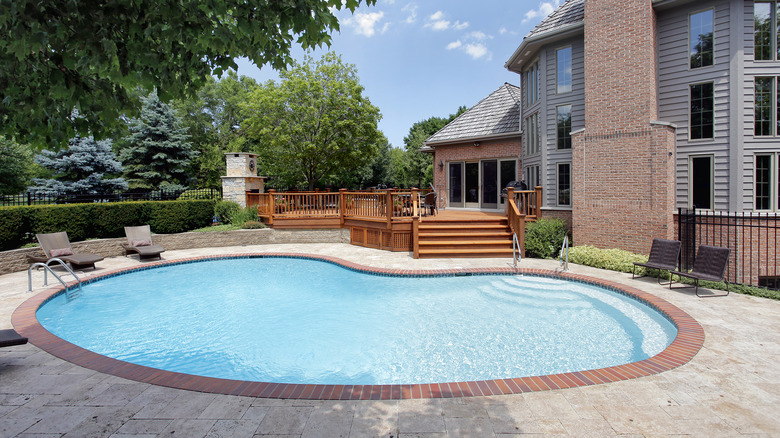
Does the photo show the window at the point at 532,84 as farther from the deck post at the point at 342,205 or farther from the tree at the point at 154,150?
the tree at the point at 154,150

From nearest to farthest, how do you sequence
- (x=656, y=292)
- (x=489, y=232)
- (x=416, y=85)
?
(x=656, y=292) → (x=489, y=232) → (x=416, y=85)

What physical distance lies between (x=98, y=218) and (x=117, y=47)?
12.5 meters

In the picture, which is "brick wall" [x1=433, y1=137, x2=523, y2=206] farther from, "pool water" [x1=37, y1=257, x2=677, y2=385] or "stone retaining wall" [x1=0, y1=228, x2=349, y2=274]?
"pool water" [x1=37, y1=257, x2=677, y2=385]

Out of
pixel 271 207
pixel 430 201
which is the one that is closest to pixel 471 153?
pixel 430 201

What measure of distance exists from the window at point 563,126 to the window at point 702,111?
317 cm

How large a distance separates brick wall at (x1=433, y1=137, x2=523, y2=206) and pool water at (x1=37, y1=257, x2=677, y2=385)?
7.81 metres

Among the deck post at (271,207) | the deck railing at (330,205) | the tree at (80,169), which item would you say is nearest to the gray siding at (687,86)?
the deck railing at (330,205)

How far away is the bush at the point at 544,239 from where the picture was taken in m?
11.7

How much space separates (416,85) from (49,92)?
1780 inches

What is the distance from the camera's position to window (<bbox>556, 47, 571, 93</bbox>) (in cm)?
1272

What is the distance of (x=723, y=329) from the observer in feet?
19.0

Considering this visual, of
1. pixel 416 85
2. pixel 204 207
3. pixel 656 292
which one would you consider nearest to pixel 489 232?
pixel 656 292

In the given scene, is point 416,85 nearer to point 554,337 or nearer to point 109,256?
point 109,256

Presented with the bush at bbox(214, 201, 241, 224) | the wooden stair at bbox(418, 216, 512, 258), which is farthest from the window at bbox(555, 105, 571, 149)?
the bush at bbox(214, 201, 241, 224)
